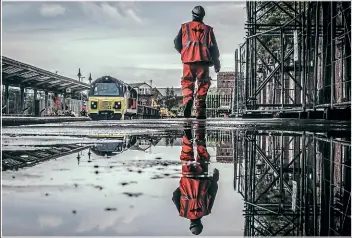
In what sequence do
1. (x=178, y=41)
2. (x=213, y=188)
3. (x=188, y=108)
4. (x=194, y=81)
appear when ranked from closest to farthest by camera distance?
(x=213, y=188) < (x=178, y=41) < (x=194, y=81) < (x=188, y=108)

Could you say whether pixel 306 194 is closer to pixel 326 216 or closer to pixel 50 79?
pixel 326 216

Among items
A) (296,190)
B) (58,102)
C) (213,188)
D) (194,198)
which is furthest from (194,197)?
(58,102)

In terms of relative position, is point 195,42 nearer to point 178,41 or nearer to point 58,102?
point 178,41

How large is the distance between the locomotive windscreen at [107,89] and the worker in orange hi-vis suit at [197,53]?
1215cm

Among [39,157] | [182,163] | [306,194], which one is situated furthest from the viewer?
[39,157]

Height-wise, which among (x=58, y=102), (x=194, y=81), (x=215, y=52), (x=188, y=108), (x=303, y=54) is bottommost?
(x=188, y=108)

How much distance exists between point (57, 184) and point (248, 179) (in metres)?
0.49

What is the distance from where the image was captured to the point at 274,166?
1.73 meters

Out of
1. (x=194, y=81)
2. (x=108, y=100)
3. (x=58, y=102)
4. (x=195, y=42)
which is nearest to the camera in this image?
(x=195, y=42)

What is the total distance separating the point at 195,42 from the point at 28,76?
11468mm

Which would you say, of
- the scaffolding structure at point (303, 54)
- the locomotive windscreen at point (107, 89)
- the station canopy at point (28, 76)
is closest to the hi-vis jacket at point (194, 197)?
the scaffolding structure at point (303, 54)

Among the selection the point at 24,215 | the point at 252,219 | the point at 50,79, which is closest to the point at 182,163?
the point at 252,219

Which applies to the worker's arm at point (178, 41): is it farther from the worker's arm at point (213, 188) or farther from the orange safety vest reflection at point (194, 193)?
the worker's arm at point (213, 188)

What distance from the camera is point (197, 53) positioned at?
22.9 feet
